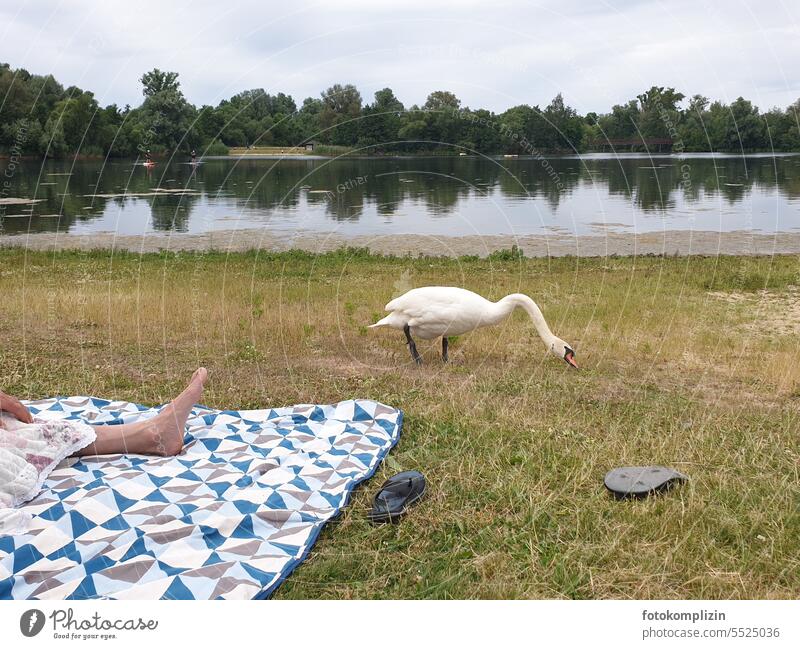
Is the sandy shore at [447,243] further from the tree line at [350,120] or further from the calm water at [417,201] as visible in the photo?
the tree line at [350,120]

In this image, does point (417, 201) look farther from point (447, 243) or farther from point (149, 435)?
point (149, 435)

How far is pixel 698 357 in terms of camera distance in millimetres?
9812

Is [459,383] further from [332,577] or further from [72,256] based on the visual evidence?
[72,256]

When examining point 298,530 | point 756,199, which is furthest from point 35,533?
point 756,199

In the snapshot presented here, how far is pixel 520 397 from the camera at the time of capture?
7.44 m

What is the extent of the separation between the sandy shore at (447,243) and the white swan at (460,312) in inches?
539

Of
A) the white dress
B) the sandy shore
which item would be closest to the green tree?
the sandy shore

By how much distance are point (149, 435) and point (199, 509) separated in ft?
3.57

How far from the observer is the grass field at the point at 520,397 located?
4.38 meters
